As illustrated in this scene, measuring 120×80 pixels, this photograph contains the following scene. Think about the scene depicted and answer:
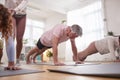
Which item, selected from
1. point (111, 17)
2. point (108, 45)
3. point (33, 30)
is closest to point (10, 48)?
point (108, 45)

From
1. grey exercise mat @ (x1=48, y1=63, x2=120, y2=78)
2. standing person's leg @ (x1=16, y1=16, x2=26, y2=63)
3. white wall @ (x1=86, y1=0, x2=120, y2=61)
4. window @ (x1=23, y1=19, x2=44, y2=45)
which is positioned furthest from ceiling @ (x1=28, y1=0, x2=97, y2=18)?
grey exercise mat @ (x1=48, y1=63, x2=120, y2=78)

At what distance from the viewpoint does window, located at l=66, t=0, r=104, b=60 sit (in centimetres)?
484

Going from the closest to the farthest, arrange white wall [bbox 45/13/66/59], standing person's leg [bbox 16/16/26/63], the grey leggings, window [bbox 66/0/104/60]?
the grey leggings, standing person's leg [bbox 16/16/26/63], window [bbox 66/0/104/60], white wall [bbox 45/13/66/59]

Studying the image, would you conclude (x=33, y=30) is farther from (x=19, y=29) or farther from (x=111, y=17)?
(x=19, y=29)

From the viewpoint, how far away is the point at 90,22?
5098mm

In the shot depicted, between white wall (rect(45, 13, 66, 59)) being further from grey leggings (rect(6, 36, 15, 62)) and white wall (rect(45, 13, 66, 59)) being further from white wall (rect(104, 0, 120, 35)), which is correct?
grey leggings (rect(6, 36, 15, 62))

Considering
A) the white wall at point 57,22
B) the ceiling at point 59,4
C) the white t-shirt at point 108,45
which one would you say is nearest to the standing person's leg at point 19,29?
the white t-shirt at point 108,45

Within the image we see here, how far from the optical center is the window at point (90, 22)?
15.9 ft

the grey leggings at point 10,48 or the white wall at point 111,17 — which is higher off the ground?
the white wall at point 111,17

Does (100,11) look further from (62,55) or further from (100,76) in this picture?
(100,76)

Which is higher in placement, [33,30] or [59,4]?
[59,4]

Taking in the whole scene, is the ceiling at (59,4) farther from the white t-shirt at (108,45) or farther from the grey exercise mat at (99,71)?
the grey exercise mat at (99,71)

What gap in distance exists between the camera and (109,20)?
187 inches

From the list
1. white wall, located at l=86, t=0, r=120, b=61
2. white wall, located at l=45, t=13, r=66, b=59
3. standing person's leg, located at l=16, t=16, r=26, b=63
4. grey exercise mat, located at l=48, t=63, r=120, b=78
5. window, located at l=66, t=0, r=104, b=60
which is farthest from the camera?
white wall, located at l=45, t=13, r=66, b=59
